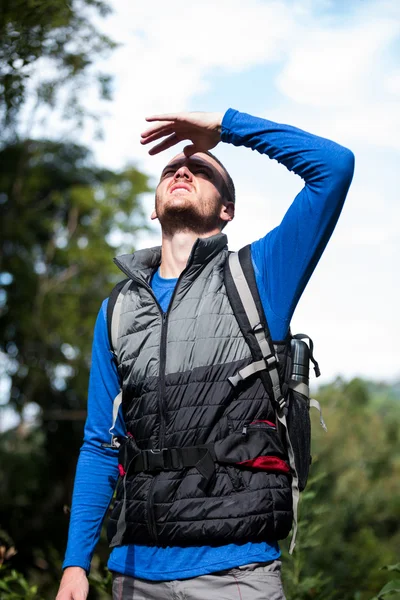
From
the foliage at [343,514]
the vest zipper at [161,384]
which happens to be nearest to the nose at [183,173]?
the vest zipper at [161,384]

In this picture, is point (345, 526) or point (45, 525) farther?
point (45, 525)

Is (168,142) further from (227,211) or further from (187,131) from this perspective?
(227,211)

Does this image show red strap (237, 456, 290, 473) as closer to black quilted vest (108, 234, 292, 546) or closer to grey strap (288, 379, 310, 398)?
black quilted vest (108, 234, 292, 546)

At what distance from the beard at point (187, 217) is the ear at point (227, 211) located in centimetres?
15

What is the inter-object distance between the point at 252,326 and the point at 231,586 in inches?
33.6

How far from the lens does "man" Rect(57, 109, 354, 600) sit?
2355 mm

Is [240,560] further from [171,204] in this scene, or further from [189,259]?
[171,204]

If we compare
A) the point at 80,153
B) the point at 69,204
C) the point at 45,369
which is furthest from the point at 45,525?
the point at 80,153

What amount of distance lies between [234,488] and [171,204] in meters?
1.18

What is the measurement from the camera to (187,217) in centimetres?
300

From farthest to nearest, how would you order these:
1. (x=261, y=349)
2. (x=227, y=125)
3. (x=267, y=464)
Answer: (x=227, y=125)
(x=261, y=349)
(x=267, y=464)

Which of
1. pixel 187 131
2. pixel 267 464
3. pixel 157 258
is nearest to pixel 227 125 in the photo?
pixel 187 131

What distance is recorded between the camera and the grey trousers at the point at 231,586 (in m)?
2.29

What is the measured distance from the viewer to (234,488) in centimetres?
239
